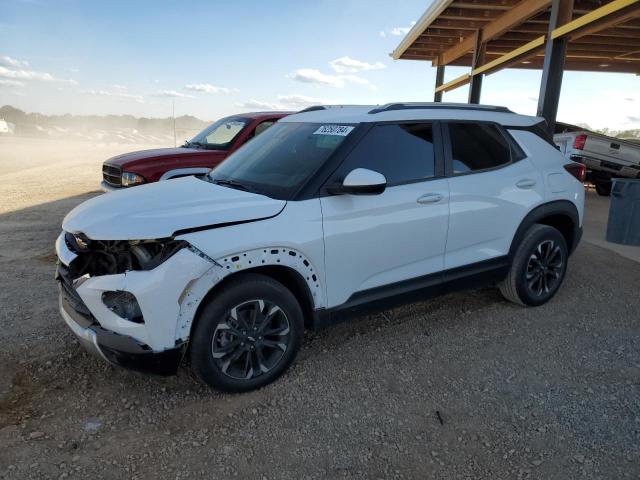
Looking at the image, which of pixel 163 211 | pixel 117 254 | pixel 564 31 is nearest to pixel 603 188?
pixel 564 31

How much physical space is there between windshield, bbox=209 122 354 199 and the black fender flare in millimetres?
1860

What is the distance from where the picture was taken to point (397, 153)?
349 centimetres

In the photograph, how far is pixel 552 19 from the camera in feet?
28.7

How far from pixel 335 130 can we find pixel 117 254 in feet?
5.68

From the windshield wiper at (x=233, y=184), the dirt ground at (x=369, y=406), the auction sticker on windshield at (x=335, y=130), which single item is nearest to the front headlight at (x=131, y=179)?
the dirt ground at (x=369, y=406)

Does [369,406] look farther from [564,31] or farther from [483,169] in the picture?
[564,31]

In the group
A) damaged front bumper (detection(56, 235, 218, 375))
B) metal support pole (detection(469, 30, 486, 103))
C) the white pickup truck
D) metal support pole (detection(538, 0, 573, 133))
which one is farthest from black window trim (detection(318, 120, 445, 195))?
metal support pole (detection(469, 30, 486, 103))

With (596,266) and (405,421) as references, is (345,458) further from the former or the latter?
(596,266)

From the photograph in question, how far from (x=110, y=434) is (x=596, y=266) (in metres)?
5.54

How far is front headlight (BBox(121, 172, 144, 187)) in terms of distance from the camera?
6.26 metres

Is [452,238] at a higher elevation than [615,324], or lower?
higher

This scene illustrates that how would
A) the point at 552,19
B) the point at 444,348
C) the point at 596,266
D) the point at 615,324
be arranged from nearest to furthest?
the point at 444,348 → the point at 615,324 → the point at 596,266 → the point at 552,19

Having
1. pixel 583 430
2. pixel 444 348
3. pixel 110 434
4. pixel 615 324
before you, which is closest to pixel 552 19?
pixel 615 324

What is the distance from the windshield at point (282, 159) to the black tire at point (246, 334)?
0.66 meters
